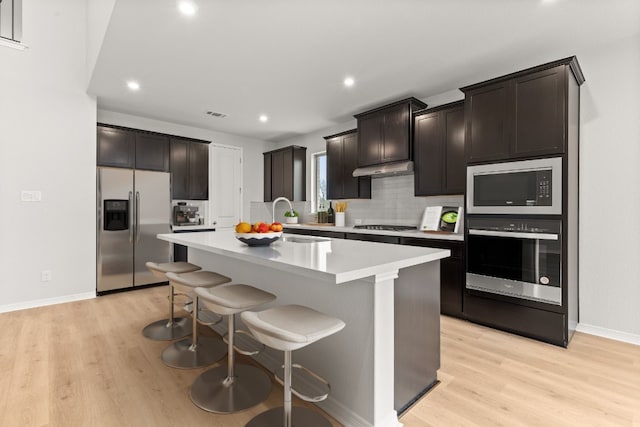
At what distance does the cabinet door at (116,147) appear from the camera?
435 cm

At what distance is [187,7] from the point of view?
7.62 feet

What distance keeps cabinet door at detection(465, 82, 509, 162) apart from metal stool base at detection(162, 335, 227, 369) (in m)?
2.93

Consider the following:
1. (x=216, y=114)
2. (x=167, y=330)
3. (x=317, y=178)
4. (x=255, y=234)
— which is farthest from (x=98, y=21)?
(x=317, y=178)

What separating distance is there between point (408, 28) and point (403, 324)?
2265 mm

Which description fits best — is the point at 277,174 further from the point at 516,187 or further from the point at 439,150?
the point at 516,187

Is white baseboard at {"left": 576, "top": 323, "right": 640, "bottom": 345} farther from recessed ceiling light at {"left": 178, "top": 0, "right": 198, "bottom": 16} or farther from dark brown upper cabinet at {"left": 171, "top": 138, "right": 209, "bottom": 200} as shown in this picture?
dark brown upper cabinet at {"left": 171, "top": 138, "right": 209, "bottom": 200}

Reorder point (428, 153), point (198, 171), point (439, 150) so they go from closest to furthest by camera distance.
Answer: point (439, 150) → point (428, 153) → point (198, 171)

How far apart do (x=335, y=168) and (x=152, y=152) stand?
2.80 metres

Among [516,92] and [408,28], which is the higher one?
[408,28]

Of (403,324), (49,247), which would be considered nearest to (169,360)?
(403,324)

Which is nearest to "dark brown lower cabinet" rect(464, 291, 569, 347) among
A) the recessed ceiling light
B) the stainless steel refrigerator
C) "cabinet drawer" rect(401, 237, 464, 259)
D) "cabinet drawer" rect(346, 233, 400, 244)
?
"cabinet drawer" rect(401, 237, 464, 259)

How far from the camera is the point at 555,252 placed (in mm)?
2666

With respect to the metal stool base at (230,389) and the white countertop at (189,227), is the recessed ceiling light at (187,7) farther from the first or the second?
the white countertop at (189,227)

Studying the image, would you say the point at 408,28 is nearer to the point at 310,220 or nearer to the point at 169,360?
the point at 169,360
